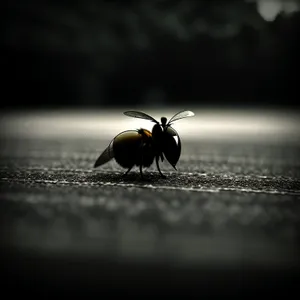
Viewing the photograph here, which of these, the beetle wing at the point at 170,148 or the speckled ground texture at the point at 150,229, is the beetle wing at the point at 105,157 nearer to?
the speckled ground texture at the point at 150,229

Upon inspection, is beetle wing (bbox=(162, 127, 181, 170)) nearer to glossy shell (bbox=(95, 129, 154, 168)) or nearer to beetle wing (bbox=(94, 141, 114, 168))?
glossy shell (bbox=(95, 129, 154, 168))

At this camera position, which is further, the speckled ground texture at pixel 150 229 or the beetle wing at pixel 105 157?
the beetle wing at pixel 105 157

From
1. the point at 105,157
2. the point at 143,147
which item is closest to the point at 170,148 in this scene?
the point at 143,147

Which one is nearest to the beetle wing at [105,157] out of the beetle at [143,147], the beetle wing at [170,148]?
the beetle at [143,147]

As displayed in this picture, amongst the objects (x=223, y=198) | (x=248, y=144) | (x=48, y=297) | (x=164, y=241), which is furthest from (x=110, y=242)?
(x=248, y=144)

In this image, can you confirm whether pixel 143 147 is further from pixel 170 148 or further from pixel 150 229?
pixel 150 229

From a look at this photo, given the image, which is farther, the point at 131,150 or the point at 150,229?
the point at 131,150

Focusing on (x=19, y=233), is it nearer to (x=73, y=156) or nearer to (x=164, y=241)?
(x=164, y=241)

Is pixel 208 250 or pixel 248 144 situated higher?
pixel 248 144
